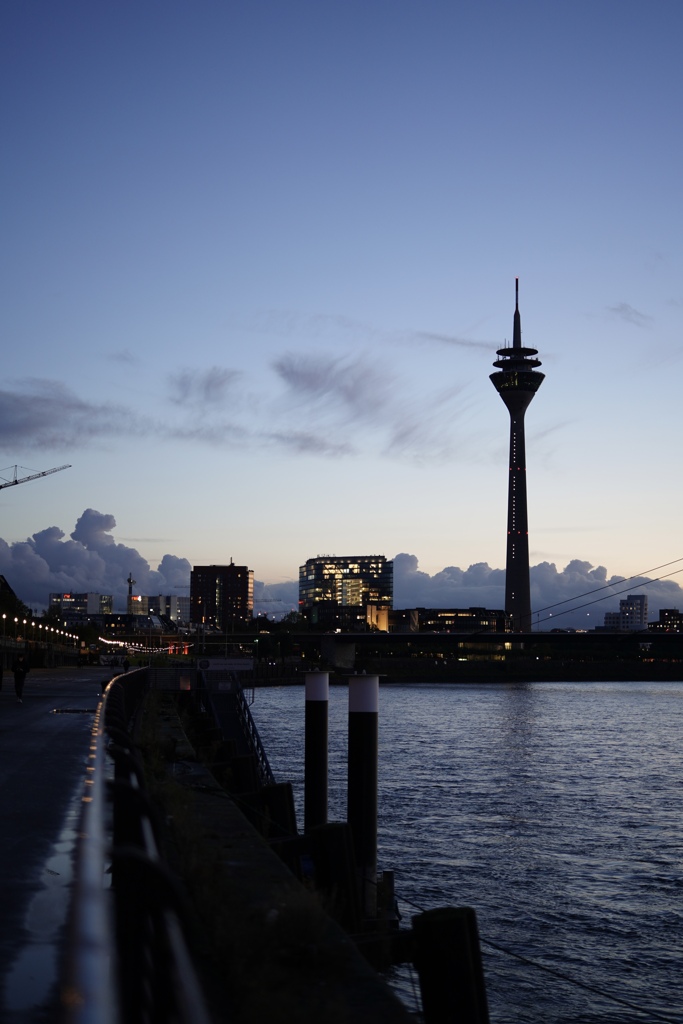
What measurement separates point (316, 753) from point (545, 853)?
430 inches

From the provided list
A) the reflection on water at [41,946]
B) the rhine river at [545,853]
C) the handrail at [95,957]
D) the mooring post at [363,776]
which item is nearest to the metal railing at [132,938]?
the handrail at [95,957]

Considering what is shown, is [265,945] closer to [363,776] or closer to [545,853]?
[363,776]

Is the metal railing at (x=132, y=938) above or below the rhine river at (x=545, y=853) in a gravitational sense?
above

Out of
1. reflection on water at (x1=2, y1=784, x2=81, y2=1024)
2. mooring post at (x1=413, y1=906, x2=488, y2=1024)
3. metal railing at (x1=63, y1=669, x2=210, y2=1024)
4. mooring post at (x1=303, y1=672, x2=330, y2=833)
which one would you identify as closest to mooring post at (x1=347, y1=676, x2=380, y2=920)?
mooring post at (x1=303, y1=672, x2=330, y2=833)

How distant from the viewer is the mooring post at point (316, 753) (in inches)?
869

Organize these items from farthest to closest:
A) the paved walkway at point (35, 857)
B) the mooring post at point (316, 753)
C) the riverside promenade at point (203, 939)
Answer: the mooring post at point (316, 753)
the paved walkway at point (35, 857)
the riverside promenade at point (203, 939)

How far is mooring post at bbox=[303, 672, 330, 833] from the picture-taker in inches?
869

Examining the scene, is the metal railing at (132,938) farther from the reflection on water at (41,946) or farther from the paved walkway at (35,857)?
the paved walkway at (35,857)

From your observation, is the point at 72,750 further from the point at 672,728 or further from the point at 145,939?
the point at 672,728

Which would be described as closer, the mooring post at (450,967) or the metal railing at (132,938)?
the metal railing at (132,938)

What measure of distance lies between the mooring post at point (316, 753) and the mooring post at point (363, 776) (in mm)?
4290

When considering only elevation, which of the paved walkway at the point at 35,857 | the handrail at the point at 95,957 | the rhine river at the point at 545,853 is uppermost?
the handrail at the point at 95,957

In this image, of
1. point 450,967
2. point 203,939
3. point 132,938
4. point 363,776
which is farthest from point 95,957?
point 363,776

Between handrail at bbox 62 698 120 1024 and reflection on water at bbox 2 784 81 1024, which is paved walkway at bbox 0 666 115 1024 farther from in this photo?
handrail at bbox 62 698 120 1024
